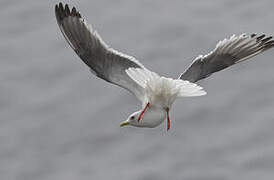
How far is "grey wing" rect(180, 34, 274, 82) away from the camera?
40.5 feet

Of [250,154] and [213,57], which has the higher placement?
[250,154]

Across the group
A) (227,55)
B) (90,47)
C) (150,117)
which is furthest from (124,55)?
(150,117)

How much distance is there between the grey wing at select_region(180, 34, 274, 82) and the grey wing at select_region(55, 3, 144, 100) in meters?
0.83

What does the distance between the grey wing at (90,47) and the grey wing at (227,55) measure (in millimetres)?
831

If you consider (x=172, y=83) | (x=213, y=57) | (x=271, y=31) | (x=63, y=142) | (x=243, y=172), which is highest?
(x=271, y=31)

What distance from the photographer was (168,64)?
20.0 meters

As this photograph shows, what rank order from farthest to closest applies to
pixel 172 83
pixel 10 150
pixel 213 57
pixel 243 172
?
pixel 10 150 < pixel 243 172 < pixel 213 57 < pixel 172 83

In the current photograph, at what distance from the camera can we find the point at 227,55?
41.3 ft

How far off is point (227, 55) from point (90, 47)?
6.50 ft

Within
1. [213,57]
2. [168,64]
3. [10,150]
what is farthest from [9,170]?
[213,57]

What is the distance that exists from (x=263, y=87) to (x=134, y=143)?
10.7 feet

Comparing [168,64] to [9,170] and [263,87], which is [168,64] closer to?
[263,87]

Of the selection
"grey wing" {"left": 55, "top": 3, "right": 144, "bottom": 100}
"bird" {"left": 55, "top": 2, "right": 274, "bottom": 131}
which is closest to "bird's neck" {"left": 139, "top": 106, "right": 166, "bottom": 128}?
"bird" {"left": 55, "top": 2, "right": 274, "bottom": 131}

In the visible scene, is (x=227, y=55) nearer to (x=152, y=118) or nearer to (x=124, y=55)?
(x=124, y=55)
